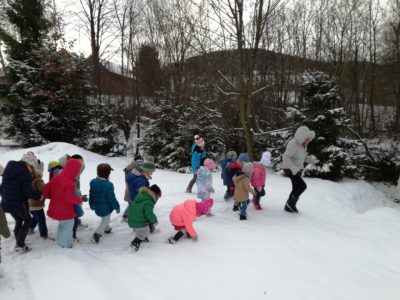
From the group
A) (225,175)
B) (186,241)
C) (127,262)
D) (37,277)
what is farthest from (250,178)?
(37,277)

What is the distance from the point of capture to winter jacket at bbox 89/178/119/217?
5266 millimetres

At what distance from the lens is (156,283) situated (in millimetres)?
3781

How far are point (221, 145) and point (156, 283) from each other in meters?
12.1

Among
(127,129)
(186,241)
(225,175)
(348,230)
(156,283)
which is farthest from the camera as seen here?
(127,129)

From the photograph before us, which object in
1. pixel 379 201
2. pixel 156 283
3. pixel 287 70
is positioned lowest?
pixel 379 201

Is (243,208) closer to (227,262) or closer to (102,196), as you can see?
(227,262)

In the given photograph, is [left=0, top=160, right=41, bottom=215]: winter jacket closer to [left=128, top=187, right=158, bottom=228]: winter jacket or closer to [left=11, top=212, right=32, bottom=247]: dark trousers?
[left=11, top=212, right=32, bottom=247]: dark trousers

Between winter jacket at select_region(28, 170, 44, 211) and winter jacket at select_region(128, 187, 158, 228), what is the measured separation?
1.76 m

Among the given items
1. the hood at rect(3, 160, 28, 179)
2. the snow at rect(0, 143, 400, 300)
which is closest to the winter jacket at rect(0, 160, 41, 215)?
the hood at rect(3, 160, 28, 179)

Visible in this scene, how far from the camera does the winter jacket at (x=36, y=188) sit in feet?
16.9

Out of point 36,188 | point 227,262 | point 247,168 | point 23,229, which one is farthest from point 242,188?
point 23,229

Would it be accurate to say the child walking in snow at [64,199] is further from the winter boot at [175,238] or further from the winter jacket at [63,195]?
the winter boot at [175,238]

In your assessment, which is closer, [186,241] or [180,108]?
[186,241]

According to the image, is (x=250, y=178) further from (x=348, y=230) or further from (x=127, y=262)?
(x=127, y=262)
